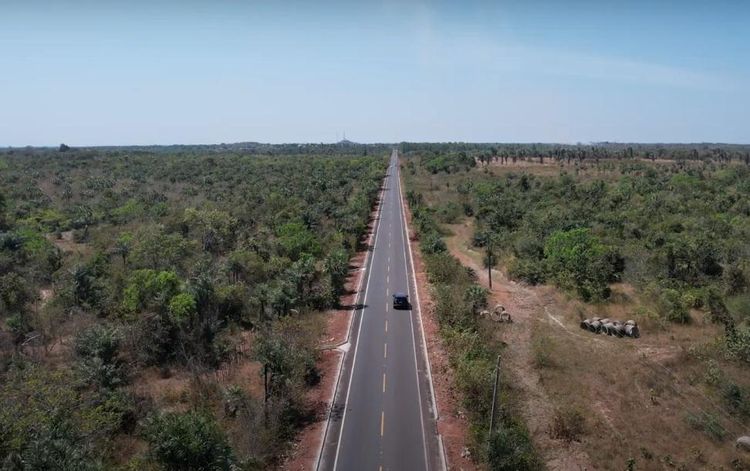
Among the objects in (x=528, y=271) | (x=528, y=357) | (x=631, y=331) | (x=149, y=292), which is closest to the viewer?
(x=528, y=357)

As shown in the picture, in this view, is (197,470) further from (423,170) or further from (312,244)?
(423,170)

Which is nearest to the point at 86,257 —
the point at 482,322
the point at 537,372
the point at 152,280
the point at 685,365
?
the point at 152,280

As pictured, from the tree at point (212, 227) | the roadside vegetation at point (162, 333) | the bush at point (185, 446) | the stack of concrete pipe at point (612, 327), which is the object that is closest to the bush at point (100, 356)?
the roadside vegetation at point (162, 333)

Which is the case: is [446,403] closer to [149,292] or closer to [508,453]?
[508,453]

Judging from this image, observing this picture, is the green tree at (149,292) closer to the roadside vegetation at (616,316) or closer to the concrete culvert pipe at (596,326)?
the roadside vegetation at (616,316)

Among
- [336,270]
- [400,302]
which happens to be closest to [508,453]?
[400,302]

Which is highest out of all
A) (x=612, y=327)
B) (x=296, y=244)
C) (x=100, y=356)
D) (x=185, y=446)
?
(x=296, y=244)

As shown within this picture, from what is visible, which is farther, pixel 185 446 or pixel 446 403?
pixel 446 403
